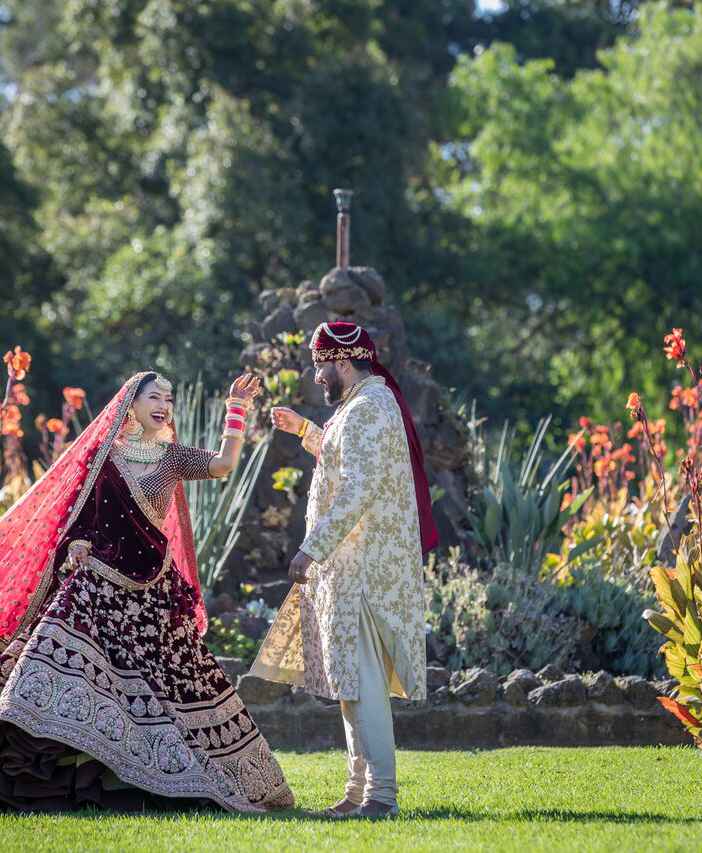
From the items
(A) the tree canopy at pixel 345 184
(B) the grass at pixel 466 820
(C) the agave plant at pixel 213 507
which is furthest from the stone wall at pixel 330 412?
(A) the tree canopy at pixel 345 184

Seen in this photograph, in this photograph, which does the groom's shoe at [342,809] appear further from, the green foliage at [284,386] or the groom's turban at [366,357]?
the green foliage at [284,386]

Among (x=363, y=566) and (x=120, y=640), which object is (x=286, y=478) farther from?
(x=363, y=566)

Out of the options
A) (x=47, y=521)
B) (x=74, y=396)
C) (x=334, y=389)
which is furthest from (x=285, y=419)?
(x=74, y=396)

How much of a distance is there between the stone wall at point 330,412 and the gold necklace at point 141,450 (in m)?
4.22

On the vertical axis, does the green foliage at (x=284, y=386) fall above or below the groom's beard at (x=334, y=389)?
above

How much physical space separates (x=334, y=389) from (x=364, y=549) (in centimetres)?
63

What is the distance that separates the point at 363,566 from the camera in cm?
566

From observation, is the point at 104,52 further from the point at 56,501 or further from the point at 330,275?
the point at 56,501

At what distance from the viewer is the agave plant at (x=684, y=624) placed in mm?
6664

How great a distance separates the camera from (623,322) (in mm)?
24328

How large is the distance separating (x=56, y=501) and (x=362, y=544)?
1.29 m

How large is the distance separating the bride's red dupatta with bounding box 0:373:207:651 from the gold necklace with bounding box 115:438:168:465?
6 centimetres

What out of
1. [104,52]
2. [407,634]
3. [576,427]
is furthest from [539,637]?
[104,52]

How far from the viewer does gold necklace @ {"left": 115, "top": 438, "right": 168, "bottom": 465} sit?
20.3 feet
